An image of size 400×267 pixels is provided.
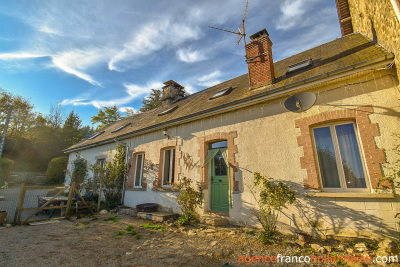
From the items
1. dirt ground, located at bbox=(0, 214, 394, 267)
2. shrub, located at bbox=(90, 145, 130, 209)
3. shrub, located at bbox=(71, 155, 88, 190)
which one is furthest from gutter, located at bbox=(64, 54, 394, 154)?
shrub, located at bbox=(71, 155, 88, 190)

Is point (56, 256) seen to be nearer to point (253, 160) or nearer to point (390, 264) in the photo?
point (253, 160)

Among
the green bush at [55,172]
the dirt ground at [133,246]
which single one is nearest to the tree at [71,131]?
the green bush at [55,172]

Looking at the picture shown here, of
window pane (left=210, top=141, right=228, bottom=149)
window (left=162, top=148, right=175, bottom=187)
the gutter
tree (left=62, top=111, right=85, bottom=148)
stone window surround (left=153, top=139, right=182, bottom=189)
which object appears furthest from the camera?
tree (left=62, top=111, right=85, bottom=148)

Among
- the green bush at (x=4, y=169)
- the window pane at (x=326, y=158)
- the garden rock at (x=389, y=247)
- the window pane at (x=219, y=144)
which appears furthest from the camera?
the green bush at (x=4, y=169)

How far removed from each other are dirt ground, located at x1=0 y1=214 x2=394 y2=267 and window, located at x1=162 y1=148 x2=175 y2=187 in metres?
2.08

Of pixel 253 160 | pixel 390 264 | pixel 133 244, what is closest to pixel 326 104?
pixel 253 160

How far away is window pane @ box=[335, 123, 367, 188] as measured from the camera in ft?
12.6

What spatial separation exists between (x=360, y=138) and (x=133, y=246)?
528 cm

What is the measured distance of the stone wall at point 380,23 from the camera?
345cm

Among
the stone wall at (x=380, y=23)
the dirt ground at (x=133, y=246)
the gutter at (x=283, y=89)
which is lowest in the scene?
the dirt ground at (x=133, y=246)

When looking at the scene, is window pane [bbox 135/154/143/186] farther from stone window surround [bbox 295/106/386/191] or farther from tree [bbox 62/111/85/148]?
tree [bbox 62/111/85/148]

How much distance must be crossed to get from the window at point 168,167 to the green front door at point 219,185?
193 cm

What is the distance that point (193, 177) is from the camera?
6.23 metres

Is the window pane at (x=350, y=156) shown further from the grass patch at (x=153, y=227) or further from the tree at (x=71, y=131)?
the tree at (x=71, y=131)
